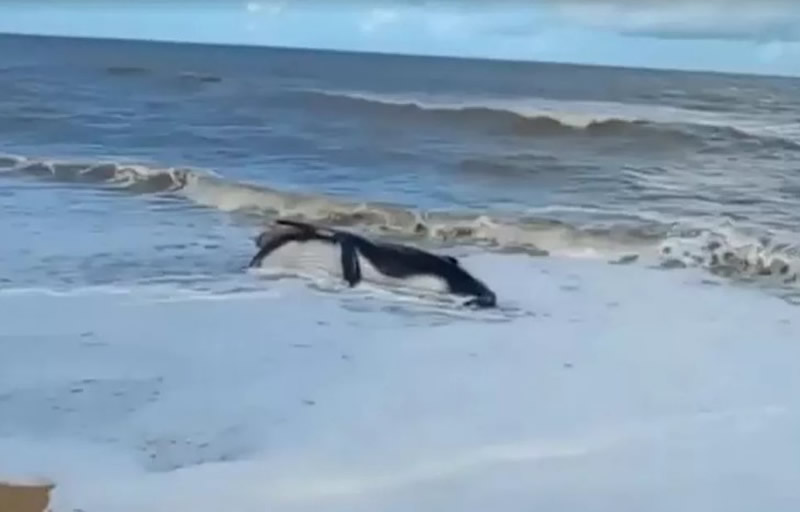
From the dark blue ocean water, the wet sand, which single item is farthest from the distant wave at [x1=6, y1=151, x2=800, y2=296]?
the wet sand

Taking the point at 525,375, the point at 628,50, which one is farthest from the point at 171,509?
the point at 628,50

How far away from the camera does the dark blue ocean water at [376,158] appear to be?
1.03 metres

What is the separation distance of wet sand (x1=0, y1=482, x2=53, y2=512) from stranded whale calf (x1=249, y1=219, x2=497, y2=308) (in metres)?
0.27

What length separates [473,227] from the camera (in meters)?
1.05

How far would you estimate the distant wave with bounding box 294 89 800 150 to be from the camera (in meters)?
1.04

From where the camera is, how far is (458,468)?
0.95 m

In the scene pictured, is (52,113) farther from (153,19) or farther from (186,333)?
(186,333)

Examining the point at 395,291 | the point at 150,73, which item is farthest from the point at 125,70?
the point at 395,291

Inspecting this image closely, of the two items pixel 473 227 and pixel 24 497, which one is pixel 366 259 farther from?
pixel 24 497

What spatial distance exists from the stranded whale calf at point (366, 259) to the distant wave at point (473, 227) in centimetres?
2

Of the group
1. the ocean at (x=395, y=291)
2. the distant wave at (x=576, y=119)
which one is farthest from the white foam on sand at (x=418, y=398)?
the distant wave at (x=576, y=119)

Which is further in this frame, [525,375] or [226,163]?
[226,163]

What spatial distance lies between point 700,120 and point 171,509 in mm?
588

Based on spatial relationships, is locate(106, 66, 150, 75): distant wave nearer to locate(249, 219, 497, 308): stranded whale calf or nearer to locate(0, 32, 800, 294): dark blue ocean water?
locate(0, 32, 800, 294): dark blue ocean water
